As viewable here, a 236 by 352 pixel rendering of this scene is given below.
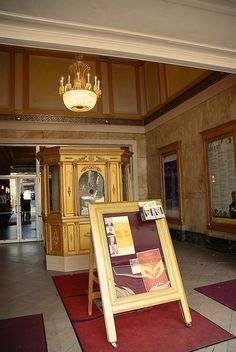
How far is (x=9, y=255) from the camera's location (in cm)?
691

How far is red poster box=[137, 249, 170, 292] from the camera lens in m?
2.88

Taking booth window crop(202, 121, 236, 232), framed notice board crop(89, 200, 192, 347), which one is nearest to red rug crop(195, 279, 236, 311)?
framed notice board crop(89, 200, 192, 347)

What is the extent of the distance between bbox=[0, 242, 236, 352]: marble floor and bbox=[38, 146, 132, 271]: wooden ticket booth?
0.49m

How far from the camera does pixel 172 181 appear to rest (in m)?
8.07

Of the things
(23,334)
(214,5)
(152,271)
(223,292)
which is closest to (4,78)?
(214,5)

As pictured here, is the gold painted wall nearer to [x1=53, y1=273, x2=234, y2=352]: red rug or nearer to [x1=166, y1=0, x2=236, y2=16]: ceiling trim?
[x1=53, y1=273, x2=234, y2=352]: red rug

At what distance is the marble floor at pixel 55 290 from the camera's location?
9.30ft

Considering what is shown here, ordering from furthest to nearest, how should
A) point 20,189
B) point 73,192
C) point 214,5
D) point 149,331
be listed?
point 20,189
point 73,192
point 149,331
point 214,5

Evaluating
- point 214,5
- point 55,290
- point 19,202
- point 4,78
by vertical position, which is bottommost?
point 55,290

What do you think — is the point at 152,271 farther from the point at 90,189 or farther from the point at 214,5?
the point at 90,189

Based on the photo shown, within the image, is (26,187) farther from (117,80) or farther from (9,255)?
(117,80)

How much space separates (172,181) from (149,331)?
558 cm

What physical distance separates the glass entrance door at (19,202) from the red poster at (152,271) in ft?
22.2

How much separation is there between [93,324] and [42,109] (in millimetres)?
7165
